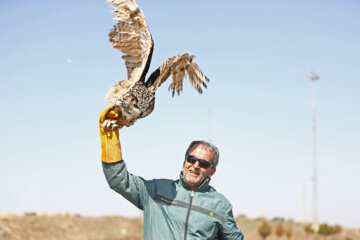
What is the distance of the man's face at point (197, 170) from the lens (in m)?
3.84

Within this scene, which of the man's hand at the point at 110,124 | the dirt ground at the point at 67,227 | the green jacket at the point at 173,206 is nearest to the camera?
the man's hand at the point at 110,124

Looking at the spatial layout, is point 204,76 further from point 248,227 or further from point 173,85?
point 248,227

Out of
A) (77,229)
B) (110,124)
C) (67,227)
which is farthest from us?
(77,229)

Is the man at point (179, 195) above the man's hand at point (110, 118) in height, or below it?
below

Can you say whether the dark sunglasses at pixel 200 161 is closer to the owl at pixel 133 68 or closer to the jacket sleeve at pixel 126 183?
the jacket sleeve at pixel 126 183

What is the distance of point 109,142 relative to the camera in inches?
138

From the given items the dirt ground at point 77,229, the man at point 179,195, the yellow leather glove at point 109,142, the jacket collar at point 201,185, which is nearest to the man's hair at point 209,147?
the man at point 179,195

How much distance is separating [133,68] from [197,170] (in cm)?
102

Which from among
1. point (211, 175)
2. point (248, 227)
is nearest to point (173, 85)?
point (211, 175)

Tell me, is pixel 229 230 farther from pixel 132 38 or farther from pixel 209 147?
pixel 132 38

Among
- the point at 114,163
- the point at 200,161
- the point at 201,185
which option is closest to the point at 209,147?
the point at 200,161

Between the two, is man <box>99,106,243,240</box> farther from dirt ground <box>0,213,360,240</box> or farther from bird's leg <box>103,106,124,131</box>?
dirt ground <box>0,213,360,240</box>

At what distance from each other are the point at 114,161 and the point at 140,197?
1.46 ft

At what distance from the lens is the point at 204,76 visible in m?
4.11
